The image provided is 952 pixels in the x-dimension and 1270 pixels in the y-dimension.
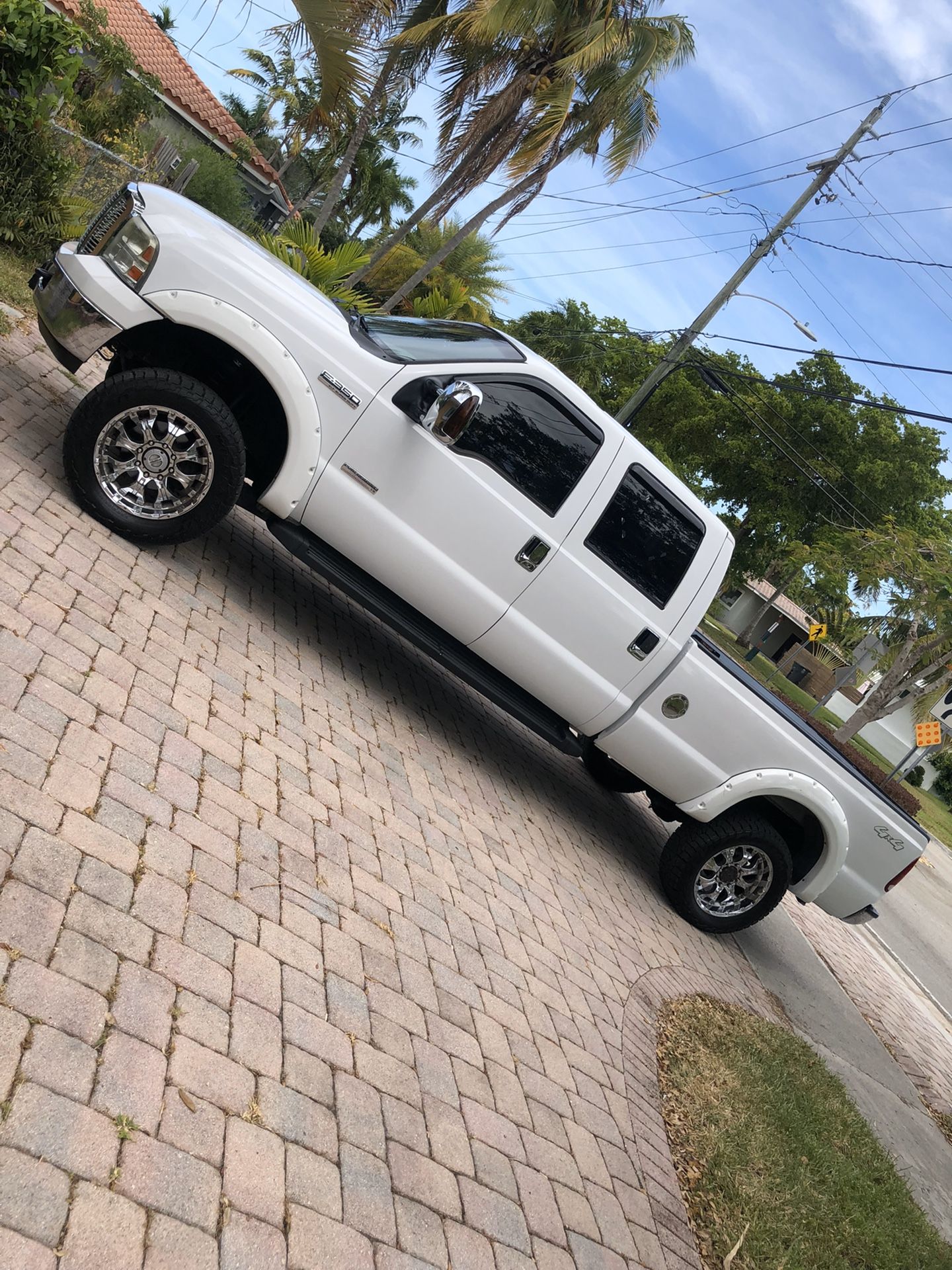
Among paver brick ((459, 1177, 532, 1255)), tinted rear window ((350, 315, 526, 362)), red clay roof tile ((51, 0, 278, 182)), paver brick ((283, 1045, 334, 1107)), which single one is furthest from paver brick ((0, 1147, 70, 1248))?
red clay roof tile ((51, 0, 278, 182))

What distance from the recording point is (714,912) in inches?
289

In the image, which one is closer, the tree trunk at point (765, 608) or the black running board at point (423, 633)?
the black running board at point (423, 633)

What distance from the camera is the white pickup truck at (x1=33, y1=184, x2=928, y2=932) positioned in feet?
18.1

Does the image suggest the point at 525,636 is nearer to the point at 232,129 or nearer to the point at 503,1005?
the point at 503,1005

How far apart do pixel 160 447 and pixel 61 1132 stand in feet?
12.6

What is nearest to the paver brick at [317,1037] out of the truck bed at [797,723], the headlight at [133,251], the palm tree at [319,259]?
the headlight at [133,251]

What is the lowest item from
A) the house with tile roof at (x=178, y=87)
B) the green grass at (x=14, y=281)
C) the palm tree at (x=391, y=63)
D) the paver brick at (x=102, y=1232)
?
the paver brick at (x=102, y=1232)

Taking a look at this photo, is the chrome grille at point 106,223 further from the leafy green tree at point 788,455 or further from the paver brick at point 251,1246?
the leafy green tree at point 788,455

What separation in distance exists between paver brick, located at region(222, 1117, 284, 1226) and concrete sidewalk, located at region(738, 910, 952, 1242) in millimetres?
4325

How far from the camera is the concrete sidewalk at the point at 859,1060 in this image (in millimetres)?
6094

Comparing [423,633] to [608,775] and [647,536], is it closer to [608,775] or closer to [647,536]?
[647,536]

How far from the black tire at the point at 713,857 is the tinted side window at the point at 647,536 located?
166 cm

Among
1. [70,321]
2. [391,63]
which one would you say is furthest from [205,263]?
[391,63]

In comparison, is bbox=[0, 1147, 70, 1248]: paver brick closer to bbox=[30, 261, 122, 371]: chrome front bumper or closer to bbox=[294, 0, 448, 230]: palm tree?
bbox=[30, 261, 122, 371]: chrome front bumper
